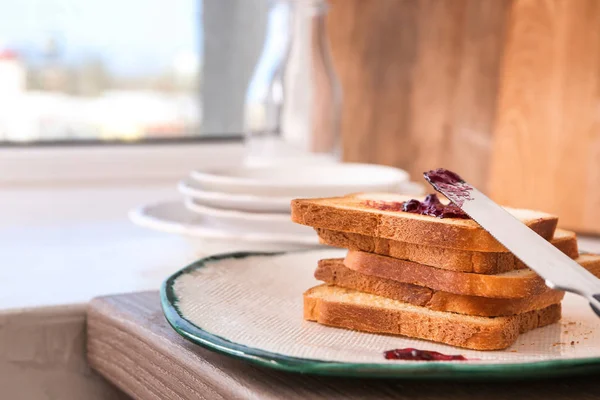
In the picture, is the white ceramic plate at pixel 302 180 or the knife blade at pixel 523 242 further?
the white ceramic plate at pixel 302 180

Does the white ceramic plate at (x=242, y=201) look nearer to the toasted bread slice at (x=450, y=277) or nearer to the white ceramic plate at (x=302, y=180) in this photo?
the white ceramic plate at (x=302, y=180)

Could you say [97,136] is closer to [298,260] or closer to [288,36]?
[288,36]

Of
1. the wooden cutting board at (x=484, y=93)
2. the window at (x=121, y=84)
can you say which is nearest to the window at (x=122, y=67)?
the window at (x=121, y=84)

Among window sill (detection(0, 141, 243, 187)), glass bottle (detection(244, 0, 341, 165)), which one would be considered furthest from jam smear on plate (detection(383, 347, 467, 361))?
window sill (detection(0, 141, 243, 187))

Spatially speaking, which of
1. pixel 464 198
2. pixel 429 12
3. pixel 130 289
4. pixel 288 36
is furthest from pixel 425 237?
pixel 429 12

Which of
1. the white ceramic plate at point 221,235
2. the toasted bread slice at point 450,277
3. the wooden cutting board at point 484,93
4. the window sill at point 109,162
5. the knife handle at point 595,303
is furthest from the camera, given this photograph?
the window sill at point 109,162

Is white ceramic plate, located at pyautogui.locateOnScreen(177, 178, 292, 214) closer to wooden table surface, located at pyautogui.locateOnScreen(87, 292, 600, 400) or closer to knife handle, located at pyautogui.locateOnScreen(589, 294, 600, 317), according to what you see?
wooden table surface, located at pyautogui.locateOnScreen(87, 292, 600, 400)
